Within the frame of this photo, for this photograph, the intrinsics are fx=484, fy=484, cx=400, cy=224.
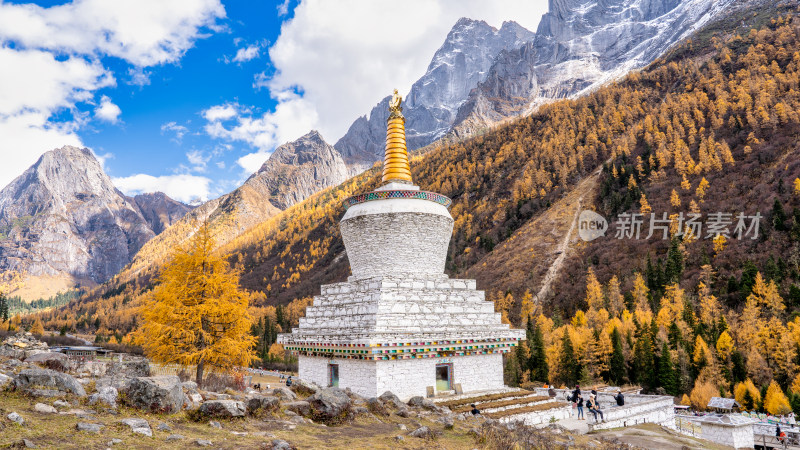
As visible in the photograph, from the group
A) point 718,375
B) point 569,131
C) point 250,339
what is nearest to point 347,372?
point 250,339

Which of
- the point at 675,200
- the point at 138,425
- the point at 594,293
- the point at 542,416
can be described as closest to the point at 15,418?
the point at 138,425

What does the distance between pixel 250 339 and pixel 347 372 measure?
3287 mm

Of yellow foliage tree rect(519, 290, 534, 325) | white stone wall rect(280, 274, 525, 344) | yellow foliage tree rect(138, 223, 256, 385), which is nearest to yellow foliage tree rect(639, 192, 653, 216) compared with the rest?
yellow foliage tree rect(519, 290, 534, 325)

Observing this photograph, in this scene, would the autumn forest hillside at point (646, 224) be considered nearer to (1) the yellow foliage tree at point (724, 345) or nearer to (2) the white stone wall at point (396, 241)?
(1) the yellow foliage tree at point (724, 345)

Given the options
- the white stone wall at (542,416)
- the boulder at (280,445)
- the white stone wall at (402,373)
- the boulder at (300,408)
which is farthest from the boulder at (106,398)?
the white stone wall at (542,416)

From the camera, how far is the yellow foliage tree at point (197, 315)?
14438mm

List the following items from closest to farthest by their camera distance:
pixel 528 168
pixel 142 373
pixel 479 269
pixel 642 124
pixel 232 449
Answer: pixel 232 449 → pixel 142 373 → pixel 479 269 → pixel 642 124 → pixel 528 168

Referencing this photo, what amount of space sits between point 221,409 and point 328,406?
1.99 metres

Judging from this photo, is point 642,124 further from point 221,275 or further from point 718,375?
point 221,275

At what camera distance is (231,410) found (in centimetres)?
776

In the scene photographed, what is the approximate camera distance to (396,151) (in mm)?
19938

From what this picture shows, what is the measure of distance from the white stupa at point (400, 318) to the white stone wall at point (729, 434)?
8.05 meters

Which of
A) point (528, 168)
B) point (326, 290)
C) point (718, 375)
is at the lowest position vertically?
point (718, 375)

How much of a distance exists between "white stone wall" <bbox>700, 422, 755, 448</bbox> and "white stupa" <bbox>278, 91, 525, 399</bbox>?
8.05 m
